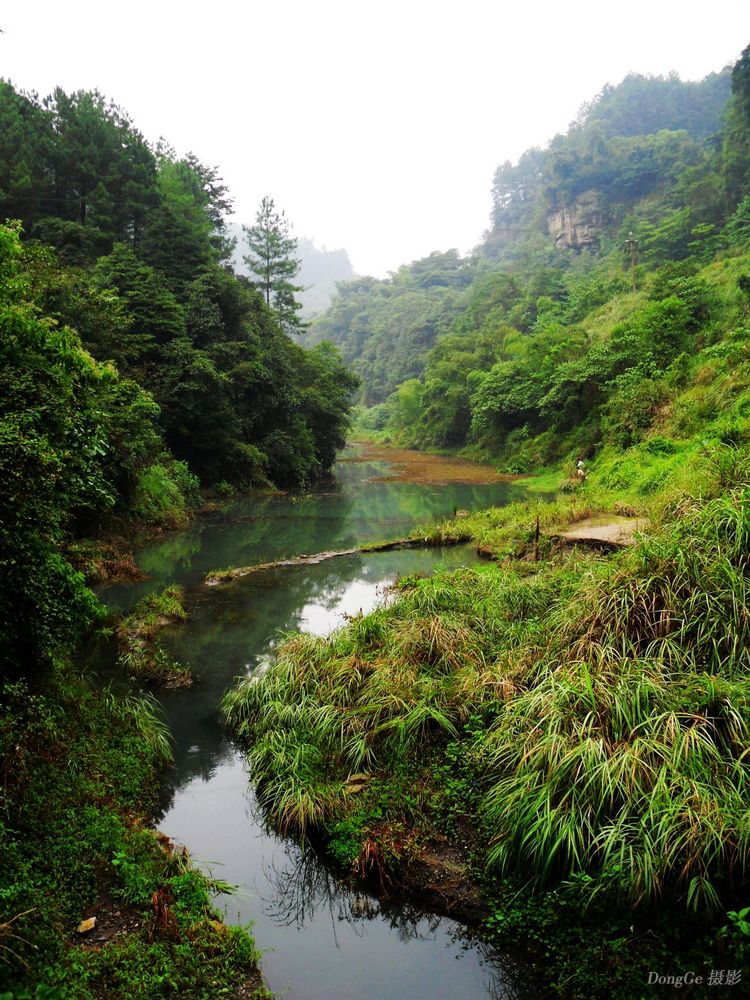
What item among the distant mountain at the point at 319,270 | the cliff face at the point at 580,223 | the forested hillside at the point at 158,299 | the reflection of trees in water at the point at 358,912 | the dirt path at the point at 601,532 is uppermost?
the distant mountain at the point at 319,270

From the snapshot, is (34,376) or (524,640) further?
(524,640)

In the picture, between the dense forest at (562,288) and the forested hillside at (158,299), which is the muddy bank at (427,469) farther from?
the forested hillside at (158,299)

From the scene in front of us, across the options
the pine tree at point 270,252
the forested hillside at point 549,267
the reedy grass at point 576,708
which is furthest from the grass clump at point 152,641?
the pine tree at point 270,252

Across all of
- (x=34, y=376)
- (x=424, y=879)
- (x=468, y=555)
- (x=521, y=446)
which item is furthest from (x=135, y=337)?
(x=521, y=446)

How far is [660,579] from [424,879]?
3.47 metres

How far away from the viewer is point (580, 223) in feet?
238

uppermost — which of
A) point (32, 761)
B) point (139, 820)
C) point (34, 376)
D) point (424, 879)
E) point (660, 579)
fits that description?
point (34, 376)

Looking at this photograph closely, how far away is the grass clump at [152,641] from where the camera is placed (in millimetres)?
8508

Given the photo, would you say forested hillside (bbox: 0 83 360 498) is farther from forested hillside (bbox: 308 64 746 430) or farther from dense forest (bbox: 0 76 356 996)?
forested hillside (bbox: 308 64 746 430)

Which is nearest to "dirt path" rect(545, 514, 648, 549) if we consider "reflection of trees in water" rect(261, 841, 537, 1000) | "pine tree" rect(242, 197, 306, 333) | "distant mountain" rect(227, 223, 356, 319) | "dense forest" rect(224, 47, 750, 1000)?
"dense forest" rect(224, 47, 750, 1000)

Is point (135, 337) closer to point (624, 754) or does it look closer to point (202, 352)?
point (202, 352)

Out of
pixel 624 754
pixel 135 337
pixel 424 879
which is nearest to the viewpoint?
pixel 624 754

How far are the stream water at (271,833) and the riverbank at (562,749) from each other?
0.81 ft

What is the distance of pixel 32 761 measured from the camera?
4.97m
